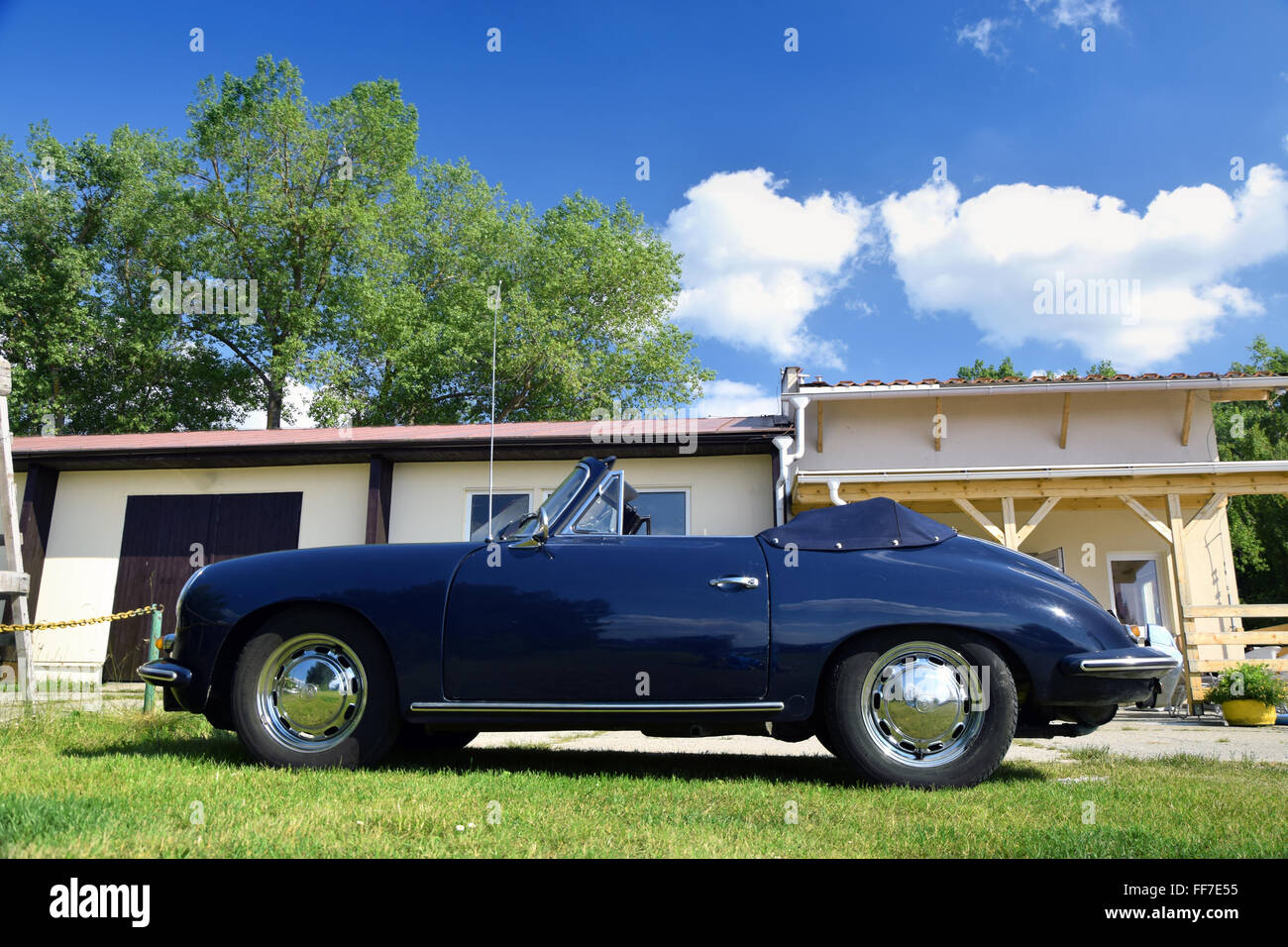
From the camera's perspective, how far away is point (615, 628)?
3.71m

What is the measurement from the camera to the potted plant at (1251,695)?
26.8ft

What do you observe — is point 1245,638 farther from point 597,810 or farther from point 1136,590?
point 597,810

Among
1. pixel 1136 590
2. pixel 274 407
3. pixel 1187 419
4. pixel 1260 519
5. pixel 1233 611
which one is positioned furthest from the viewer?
pixel 1260 519

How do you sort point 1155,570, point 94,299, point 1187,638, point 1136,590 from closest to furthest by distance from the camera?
1. point 1187,638
2. point 1155,570
3. point 1136,590
4. point 94,299

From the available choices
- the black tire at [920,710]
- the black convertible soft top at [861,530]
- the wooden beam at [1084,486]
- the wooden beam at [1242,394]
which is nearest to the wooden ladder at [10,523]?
the black convertible soft top at [861,530]

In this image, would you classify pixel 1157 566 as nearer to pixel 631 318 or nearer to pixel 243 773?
pixel 243 773

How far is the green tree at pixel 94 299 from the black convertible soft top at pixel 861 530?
27.2 meters

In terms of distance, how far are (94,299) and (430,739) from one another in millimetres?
28773

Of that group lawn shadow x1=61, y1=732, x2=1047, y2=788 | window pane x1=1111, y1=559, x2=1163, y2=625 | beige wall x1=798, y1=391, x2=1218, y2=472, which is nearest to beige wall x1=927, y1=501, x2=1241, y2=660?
window pane x1=1111, y1=559, x2=1163, y2=625

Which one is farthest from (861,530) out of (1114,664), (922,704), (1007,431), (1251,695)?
(1007,431)

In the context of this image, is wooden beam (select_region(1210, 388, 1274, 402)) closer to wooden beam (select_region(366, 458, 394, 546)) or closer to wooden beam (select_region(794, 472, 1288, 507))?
wooden beam (select_region(794, 472, 1288, 507))

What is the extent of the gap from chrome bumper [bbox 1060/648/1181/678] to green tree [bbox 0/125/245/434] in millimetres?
28234

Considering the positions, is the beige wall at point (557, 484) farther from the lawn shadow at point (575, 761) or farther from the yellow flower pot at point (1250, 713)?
the lawn shadow at point (575, 761)
